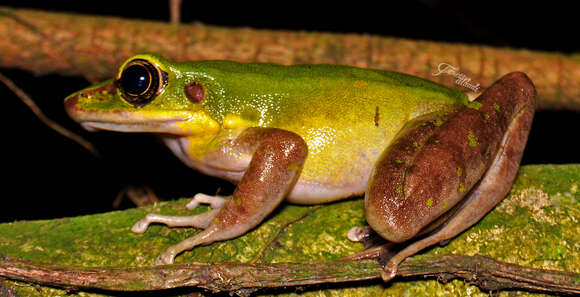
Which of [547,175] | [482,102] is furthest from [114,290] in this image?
[547,175]

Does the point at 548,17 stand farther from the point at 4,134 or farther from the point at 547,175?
the point at 4,134

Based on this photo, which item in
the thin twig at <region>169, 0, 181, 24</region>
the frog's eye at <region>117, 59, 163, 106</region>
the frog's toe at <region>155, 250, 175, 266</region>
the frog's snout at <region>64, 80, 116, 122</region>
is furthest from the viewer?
the thin twig at <region>169, 0, 181, 24</region>

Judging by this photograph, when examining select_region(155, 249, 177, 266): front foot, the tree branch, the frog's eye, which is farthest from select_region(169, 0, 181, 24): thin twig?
the tree branch

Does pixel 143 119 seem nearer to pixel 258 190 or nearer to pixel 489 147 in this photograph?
pixel 258 190

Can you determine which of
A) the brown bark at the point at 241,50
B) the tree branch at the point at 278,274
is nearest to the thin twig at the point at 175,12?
the brown bark at the point at 241,50

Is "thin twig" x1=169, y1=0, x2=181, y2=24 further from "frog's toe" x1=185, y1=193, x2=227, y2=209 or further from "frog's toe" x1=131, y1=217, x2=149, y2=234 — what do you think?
"frog's toe" x1=131, y1=217, x2=149, y2=234
